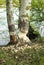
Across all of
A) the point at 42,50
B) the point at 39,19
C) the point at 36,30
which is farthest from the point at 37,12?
the point at 42,50

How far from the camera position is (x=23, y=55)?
6879mm

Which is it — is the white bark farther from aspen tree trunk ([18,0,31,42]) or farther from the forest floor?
the forest floor

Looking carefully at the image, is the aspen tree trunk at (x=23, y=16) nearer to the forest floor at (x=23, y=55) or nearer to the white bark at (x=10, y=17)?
the white bark at (x=10, y=17)

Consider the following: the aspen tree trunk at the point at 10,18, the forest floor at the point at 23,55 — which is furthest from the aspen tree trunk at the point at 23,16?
the forest floor at the point at 23,55

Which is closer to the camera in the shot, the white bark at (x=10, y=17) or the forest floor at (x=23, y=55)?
the forest floor at (x=23, y=55)

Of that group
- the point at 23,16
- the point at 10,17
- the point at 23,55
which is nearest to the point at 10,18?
the point at 10,17

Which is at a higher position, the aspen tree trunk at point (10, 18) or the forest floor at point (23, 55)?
the aspen tree trunk at point (10, 18)

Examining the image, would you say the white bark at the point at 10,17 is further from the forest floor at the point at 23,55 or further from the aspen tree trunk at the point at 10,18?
the forest floor at the point at 23,55

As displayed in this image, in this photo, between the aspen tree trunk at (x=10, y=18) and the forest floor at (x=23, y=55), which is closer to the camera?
the forest floor at (x=23, y=55)

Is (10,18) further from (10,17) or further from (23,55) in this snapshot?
(23,55)

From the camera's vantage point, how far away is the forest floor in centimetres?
635

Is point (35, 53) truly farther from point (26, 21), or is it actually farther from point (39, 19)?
point (39, 19)

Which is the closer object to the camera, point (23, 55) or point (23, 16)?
point (23, 55)

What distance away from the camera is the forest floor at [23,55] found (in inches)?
250
